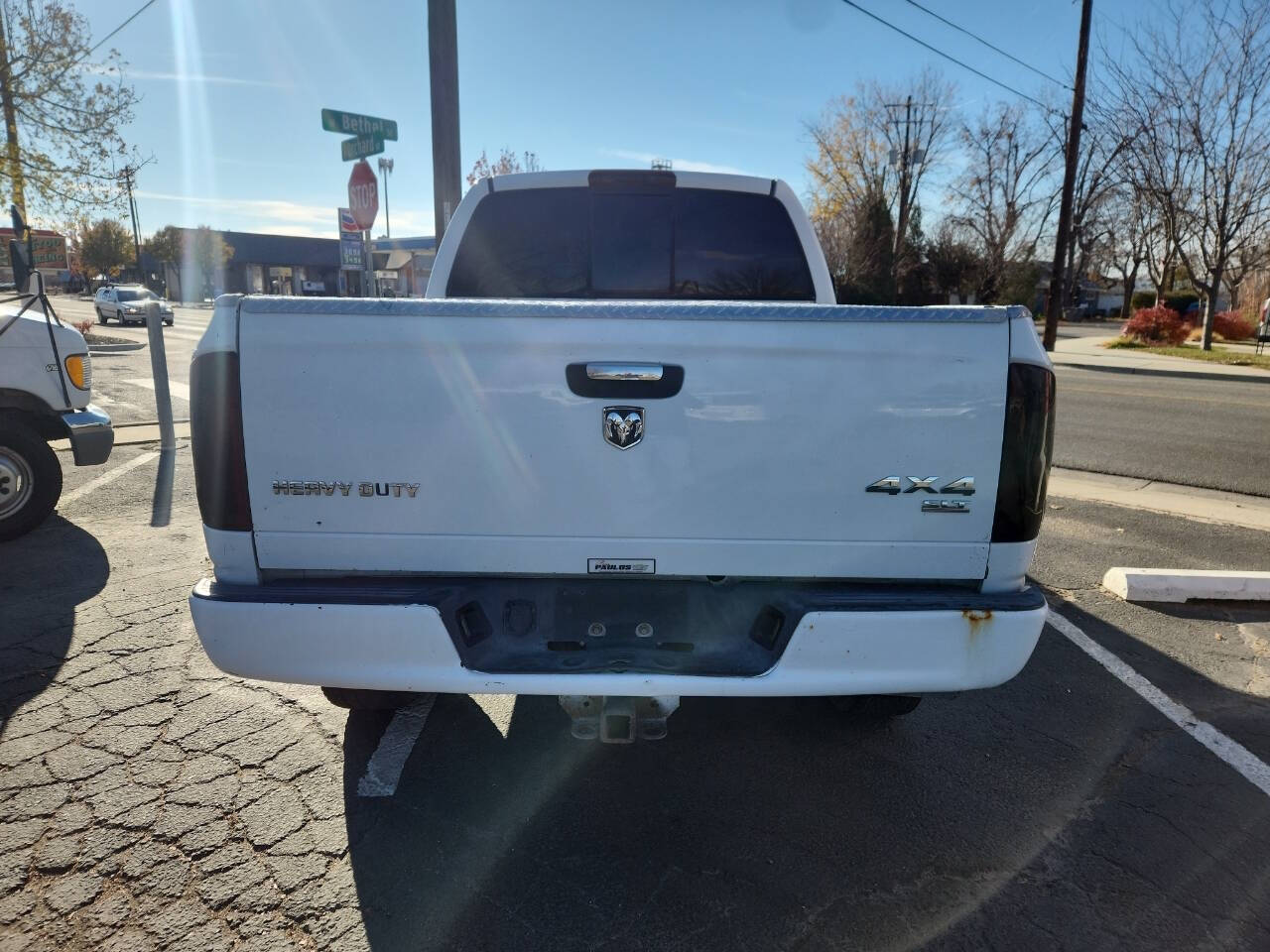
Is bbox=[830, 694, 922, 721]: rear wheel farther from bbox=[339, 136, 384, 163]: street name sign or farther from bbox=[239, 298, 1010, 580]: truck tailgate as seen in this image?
bbox=[339, 136, 384, 163]: street name sign

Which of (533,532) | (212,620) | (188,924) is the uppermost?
(533,532)

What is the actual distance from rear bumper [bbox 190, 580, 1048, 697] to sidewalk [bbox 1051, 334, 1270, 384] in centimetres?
1981

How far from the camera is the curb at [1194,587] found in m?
4.84

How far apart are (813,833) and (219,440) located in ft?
7.38

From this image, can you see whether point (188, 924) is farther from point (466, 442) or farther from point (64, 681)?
point (64, 681)

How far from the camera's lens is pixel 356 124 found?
9594mm

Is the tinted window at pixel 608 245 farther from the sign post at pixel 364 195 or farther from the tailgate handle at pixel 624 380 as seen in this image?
the sign post at pixel 364 195

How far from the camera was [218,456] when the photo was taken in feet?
7.79

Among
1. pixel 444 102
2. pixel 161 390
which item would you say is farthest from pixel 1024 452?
pixel 161 390

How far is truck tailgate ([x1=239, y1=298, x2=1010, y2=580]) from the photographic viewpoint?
90.4 inches

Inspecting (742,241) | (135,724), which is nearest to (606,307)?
(742,241)

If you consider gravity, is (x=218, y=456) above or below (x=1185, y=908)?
above

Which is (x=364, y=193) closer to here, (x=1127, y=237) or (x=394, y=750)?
(x=394, y=750)

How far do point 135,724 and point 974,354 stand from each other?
344 cm
